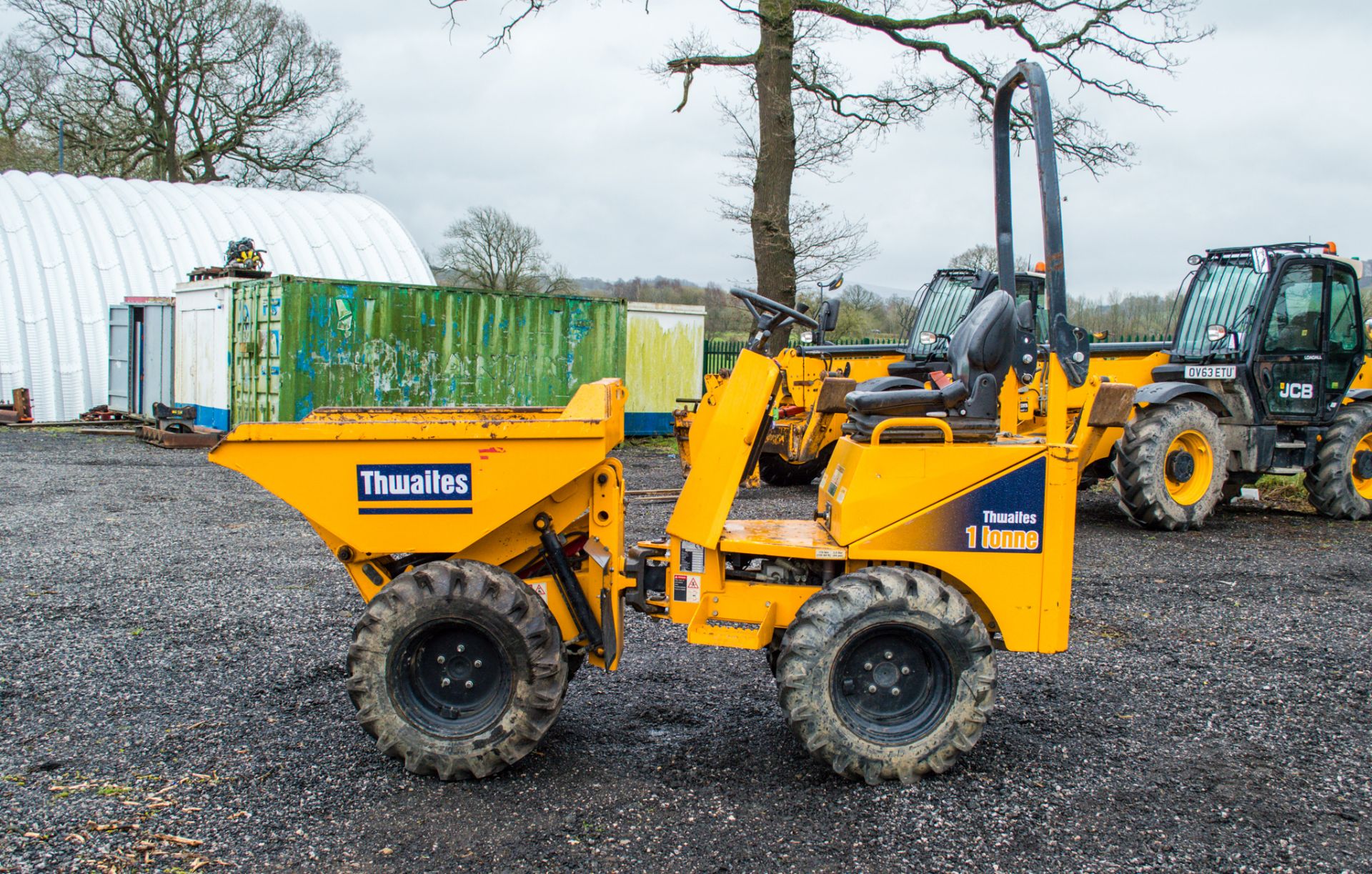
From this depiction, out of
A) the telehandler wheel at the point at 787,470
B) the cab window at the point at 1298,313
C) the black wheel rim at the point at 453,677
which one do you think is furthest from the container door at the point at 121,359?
the cab window at the point at 1298,313

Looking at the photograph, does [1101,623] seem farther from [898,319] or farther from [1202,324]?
[898,319]

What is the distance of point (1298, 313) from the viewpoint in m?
9.98

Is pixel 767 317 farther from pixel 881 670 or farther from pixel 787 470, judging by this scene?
pixel 787 470

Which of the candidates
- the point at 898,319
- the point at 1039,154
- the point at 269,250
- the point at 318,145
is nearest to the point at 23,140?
the point at 318,145

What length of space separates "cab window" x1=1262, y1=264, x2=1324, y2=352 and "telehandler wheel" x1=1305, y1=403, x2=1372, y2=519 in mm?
859

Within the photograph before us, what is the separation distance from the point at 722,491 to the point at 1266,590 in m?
5.16

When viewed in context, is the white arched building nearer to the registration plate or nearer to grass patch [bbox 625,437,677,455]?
grass patch [bbox 625,437,677,455]

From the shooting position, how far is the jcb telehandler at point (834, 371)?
36.3 feet

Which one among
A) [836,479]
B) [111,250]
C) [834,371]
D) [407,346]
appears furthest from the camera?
[111,250]

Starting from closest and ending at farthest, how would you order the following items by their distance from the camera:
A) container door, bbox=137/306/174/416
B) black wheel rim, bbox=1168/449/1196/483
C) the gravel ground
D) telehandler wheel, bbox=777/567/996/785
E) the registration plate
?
1. the gravel ground
2. telehandler wheel, bbox=777/567/996/785
3. black wheel rim, bbox=1168/449/1196/483
4. the registration plate
5. container door, bbox=137/306/174/416

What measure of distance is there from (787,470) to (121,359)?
13454 millimetres

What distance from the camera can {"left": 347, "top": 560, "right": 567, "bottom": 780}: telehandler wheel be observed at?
375 cm

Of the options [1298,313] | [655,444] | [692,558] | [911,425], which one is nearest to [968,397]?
[911,425]

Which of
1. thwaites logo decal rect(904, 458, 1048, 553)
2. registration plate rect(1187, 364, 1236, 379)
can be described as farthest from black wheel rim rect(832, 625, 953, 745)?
registration plate rect(1187, 364, 1236, 379)
